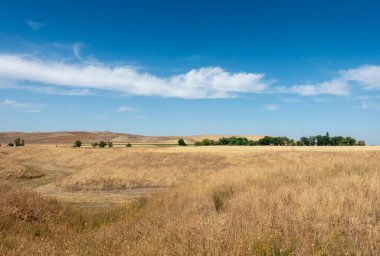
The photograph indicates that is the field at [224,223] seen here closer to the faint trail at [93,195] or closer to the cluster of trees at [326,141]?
the faint trail at [93,195]

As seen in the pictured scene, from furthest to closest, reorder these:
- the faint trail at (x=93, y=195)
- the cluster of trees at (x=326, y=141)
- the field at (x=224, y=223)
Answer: the cluster of trees at (x=326, y=141) → the faint trail at (x=93, y=195) → the field at (x=224, y=223)

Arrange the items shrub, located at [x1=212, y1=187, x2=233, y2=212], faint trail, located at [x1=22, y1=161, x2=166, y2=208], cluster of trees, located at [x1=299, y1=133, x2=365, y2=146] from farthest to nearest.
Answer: cluster of trees, located at [x1=299, y1=133, x2=365, y2=146], faint trail, located at [x1=22, y1=161, x2=166, y2=208], shrub, located at [x1=212, y1=187, x2=233, y2=212]

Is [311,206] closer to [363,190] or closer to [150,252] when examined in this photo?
[363,190]

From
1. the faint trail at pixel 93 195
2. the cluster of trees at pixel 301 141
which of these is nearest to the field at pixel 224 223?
the faint trail at pixel 93 195

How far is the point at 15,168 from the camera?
159ft

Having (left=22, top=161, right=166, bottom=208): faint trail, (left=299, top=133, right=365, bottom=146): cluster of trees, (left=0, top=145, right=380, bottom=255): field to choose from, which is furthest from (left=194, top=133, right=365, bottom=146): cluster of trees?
(left=0, top=145, right=380, bottom=255): field

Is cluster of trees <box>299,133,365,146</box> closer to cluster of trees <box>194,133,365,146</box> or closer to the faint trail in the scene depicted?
cluster of trees <box>194,133,365,146</box>

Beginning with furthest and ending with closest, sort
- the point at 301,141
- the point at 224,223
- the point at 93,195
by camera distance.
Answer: the point at 301,141
the point at 93,195
the point at 224,223

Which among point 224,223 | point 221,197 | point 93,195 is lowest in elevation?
point 93,195

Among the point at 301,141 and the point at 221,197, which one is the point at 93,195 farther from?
the point at 301,141

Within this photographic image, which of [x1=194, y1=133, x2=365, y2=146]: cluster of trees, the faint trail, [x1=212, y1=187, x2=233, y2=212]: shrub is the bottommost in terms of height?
the faint trail

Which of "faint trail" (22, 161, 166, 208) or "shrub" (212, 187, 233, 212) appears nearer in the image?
"shrub" (212, 187, 233, 212)

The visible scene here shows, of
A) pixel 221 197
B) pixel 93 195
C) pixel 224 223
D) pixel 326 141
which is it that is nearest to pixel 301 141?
pixel 326 141

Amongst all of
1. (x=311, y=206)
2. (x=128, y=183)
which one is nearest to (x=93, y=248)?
(x=311, y=206)
